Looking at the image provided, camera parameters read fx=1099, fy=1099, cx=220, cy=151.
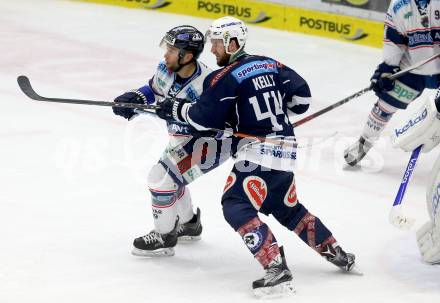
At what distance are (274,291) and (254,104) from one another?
0.77 m

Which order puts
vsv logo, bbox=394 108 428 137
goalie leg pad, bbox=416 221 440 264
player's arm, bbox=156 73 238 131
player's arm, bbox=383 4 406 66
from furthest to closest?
player's arm, bbox=383 4 406 66 < goalie leg pad, bbox=416 221 440 264 < vsv logo, bbox=394 108 428 137 < player's arm, bbox=156 73 238 131

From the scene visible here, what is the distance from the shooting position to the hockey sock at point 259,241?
4504 millimetres

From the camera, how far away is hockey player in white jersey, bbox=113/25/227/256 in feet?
15.7

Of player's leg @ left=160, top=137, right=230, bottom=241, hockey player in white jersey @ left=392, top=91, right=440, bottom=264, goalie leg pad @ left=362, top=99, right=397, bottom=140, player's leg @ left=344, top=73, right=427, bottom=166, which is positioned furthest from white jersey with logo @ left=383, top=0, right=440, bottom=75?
Answer: player's leg @ left=160, top=137, right=230, bottom=241

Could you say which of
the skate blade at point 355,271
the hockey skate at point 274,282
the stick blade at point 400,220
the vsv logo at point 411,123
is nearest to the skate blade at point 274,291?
the hockey skate at point 274,282

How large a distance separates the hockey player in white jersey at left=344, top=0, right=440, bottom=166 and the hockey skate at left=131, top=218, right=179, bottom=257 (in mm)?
1883

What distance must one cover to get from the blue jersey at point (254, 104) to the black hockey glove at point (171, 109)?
0.12ft

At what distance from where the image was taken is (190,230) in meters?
5.23

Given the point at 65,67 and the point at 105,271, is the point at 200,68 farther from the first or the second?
the point at 65,67

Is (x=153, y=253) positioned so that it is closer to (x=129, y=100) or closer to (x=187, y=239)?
(x=187, y=239)

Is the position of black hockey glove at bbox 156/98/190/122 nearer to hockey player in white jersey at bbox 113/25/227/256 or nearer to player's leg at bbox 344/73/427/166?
hockey player in white jersey at bbox 113/25/227/256

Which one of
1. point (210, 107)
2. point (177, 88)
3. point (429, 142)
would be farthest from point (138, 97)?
point (429, 142)

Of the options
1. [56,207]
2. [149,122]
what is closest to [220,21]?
[56,207]

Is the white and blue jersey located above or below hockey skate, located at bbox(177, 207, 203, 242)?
above
